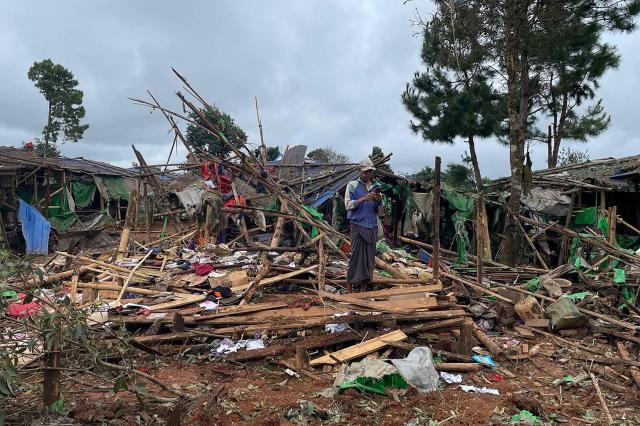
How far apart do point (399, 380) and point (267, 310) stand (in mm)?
2231

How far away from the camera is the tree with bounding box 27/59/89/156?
2828cm

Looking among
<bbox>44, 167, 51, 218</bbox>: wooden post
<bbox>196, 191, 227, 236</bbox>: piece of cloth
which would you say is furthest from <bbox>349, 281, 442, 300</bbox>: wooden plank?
<bbox>44, 167, 51, 218</bbox>: wooden post

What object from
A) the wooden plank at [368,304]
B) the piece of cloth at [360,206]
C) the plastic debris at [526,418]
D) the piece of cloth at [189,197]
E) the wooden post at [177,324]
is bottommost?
the plastic debris at [526,418]

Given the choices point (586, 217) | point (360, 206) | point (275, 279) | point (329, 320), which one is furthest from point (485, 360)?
point (586, 217)

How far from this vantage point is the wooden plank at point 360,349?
15.2 ft

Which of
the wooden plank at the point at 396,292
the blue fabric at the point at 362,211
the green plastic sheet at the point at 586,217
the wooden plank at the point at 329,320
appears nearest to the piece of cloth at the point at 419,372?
the wooden plank at the point at 329,320

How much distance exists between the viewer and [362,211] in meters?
6.30

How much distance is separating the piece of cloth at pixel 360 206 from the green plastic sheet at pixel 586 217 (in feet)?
23.9

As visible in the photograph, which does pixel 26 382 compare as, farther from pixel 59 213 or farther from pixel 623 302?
pixel 59 213

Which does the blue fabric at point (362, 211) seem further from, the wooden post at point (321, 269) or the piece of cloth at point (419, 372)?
the piece of cloth at point (419, 372)

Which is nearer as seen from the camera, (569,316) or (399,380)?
(399,380)

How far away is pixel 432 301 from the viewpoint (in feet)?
18.8

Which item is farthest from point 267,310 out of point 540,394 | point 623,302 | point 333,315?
point 623,302

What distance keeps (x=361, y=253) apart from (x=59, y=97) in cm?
2925
